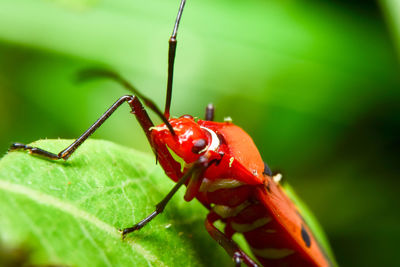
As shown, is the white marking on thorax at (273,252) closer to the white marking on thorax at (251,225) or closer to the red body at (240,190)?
the red body at (240,190)

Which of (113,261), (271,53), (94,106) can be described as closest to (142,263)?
(113,261)

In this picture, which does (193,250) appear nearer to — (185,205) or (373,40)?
(185,205)

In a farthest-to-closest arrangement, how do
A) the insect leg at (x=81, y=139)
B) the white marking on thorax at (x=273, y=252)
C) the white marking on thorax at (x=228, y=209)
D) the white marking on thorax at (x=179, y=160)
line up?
the white marking on thorax at (x=273, y=252), the white marking on thorax at (x=228, y=209), the white marking on thorax at (x=179, y=160), the insect leg at (x=81, y=139)

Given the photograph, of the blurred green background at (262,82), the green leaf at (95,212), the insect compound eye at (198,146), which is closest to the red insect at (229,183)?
the insect compound eye at (198,146)

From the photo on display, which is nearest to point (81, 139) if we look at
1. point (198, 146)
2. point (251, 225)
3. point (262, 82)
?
point (198, 146)

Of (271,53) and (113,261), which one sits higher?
(271,53)

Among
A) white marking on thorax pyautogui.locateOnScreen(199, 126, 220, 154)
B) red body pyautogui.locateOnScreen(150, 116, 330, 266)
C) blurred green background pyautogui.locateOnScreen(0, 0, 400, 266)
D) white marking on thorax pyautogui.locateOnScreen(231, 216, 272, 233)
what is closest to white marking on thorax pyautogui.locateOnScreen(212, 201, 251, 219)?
red body pyautogui.locateOnScreen(150, 116, 330, 266)
